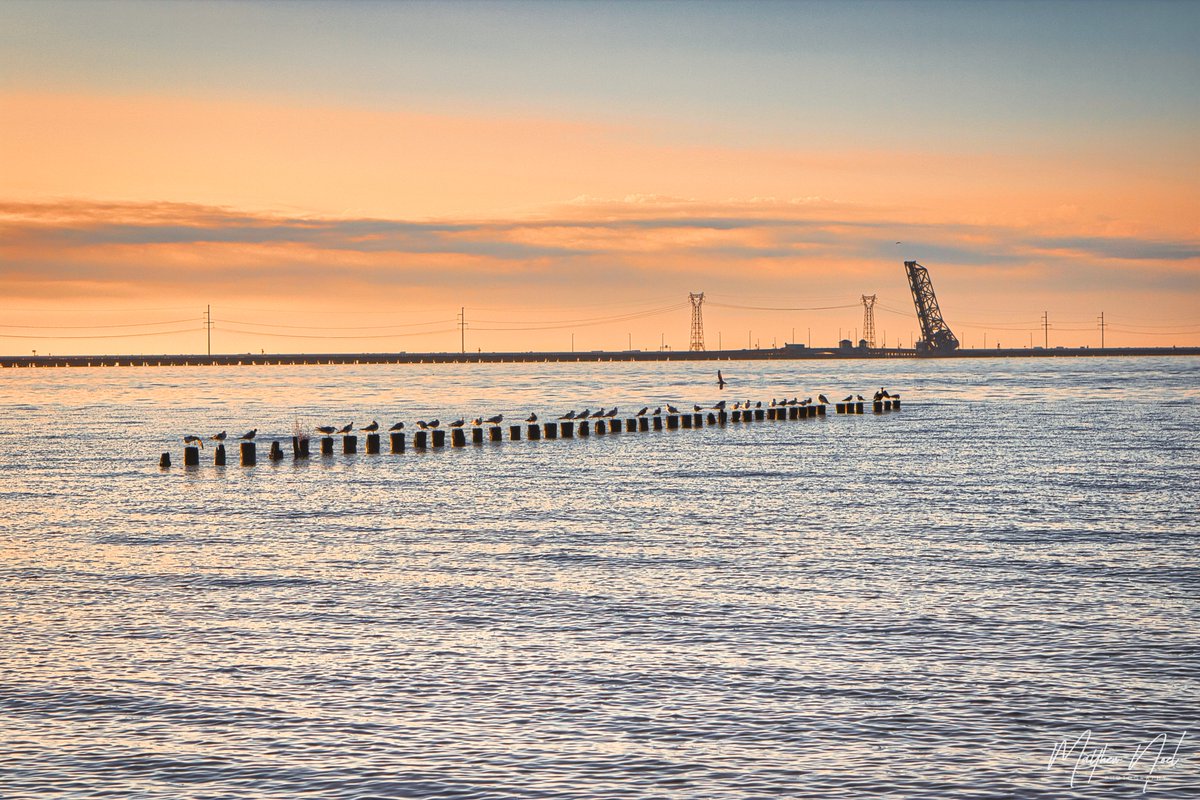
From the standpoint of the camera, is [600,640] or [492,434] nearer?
[600,640]

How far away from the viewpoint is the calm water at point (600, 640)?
9.05 metres

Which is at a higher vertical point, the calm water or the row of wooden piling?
the row of wooden piling

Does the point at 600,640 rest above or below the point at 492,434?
below

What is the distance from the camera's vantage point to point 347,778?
28.9 feet

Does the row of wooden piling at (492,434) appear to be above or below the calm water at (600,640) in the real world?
above

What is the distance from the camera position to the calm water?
356 inches

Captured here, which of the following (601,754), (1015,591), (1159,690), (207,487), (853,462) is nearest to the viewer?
(601,754)

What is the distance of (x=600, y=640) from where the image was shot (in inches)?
494

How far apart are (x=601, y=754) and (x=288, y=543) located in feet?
36.9

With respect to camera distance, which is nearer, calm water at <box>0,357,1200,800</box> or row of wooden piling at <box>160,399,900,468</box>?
calm water at <box>0,357,1200,800</box>

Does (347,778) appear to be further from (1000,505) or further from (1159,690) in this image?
(1000,505)

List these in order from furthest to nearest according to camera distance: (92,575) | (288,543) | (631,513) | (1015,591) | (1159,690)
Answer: (631,513)
(288,543)
(92,575)
(1015,591)
(1159,690)

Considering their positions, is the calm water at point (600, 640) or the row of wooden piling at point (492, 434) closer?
the calm water at point (600, 640)

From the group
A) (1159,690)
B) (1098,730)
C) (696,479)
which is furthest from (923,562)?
(696,479)
